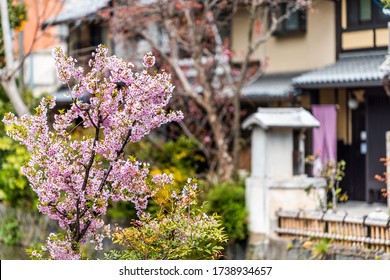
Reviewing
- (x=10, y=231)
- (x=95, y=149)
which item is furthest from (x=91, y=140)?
(x=10, y=231)

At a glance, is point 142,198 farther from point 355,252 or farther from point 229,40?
point 229,40

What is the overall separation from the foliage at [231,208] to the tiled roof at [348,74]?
193 cm

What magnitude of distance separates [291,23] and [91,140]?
7.04 metres

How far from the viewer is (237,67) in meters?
13.3

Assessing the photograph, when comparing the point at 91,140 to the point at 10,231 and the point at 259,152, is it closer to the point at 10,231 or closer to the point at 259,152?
the point at 259,152

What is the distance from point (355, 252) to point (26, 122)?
4381mm

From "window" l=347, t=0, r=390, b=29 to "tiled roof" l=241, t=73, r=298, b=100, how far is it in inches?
55.8

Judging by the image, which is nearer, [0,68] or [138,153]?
[0,68]

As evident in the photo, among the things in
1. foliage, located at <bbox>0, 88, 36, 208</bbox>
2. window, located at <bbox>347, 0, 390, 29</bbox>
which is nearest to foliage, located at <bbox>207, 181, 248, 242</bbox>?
window, located at <bbox>347, 0, 390, 29</bbox>

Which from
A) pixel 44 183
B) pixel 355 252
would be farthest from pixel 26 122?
pixel 355 252

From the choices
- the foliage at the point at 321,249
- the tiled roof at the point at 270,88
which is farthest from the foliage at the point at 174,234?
the tiled roof at the point at 270,88

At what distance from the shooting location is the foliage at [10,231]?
12336 mm

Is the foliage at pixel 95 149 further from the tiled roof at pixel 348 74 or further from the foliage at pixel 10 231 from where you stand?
the foliage at pixel 10 231
